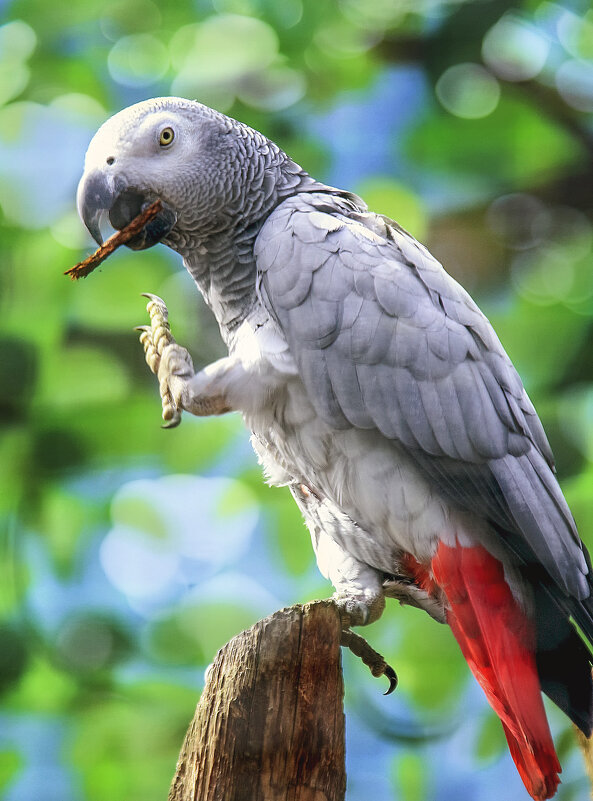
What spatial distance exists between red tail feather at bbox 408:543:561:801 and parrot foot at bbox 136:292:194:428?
0.38 m

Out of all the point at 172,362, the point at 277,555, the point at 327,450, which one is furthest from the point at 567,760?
the point at 172,362

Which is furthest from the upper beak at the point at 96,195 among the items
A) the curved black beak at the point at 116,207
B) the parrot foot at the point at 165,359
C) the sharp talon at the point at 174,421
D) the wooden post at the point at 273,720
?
the wooden post at the point at 273,720

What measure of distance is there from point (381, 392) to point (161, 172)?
0.41 meters

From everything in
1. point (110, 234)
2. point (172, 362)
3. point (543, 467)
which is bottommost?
point (543, 467)

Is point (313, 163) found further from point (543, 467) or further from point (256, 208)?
point (543, 467)

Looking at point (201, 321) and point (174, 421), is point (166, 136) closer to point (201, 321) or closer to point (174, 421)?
point (174, 421)

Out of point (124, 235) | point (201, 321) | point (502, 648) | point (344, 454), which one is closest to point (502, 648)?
point (502, 648)

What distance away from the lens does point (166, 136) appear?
1.02 m

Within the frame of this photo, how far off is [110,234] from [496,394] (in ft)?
1.83

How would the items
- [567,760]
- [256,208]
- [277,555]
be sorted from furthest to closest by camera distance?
1. [277,555]
2. [567,760]
3. [256,208]

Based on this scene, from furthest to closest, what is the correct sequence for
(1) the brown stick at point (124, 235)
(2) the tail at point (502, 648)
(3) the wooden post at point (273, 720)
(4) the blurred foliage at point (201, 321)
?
(4) the blurred foliage at point (201, 321)
(1) the brown stick at point (124, 235)
(2) the tail at point (502, 648)
(3) the wooden post at point (273, 720)

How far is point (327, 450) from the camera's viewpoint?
100cm

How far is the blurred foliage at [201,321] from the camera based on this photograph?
1.60 m

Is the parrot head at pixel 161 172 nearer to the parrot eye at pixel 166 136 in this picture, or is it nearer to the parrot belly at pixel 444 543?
the parrot eye at pixel 166 136
